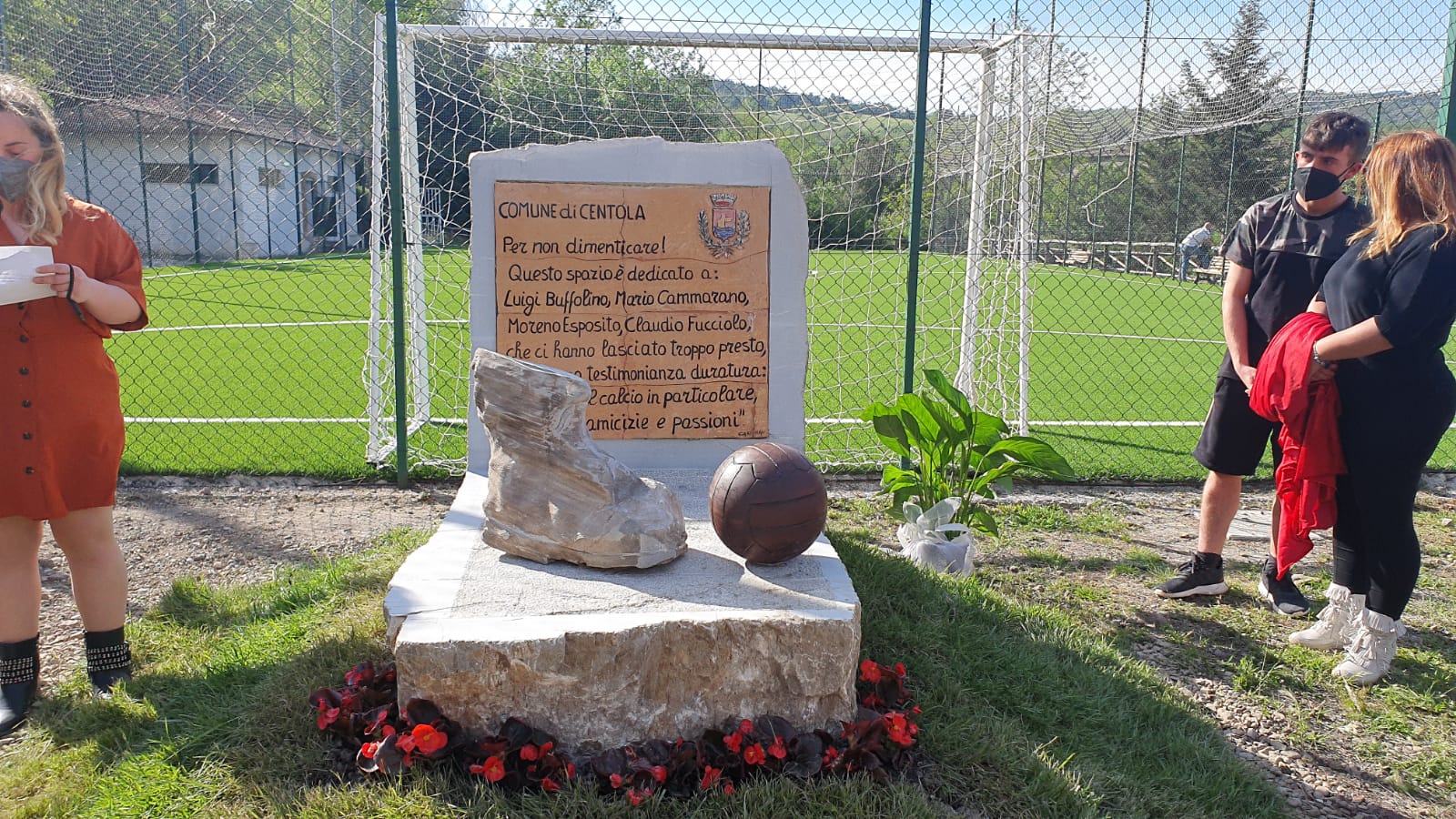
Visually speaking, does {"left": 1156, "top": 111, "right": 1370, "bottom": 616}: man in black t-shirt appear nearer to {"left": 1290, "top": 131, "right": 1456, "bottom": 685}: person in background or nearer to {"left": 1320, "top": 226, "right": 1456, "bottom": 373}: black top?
{"left": 1290, "top": 131, "right": 1456, "bottom": 685}: person in background

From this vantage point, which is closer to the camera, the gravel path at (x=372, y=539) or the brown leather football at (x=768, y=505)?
the gravel path at (x=372, y=539)

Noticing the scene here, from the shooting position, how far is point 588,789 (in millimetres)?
2582

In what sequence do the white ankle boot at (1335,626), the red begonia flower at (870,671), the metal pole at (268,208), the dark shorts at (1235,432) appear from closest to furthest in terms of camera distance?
1. the red begonia flower at (870,671)
2. the white ankle boot at (1335,626)
3. the dark shorts at (1235,432)
4. the metal pole at (268,208)

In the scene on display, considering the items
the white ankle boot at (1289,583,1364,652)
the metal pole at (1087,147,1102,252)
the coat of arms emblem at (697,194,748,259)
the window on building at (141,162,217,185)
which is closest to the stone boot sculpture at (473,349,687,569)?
the coat of arms emblem at (697,194,748,259)

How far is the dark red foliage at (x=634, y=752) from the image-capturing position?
2.62m

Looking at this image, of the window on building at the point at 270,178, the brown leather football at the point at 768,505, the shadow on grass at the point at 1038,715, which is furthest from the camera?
the window on building at the point at 270,178

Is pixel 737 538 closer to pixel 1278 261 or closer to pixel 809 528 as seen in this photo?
pixel 809 528

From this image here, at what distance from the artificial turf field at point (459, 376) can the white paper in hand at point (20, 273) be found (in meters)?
3.25

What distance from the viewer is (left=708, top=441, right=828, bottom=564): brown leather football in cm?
319

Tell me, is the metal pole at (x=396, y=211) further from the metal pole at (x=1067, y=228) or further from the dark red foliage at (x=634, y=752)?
the metal pole at (x=1067, y=228)

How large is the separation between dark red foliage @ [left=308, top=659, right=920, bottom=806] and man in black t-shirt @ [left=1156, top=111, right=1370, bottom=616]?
2178mm

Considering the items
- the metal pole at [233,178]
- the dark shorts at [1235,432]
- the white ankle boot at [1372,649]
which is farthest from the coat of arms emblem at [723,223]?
the metal pole at [233,178]

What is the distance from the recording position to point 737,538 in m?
3.24

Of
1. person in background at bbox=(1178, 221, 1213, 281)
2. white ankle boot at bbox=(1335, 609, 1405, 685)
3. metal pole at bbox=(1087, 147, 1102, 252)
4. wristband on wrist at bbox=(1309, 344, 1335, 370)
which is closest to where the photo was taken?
wristband on wrist at bbox=(1309, 344, 1335, 370)
